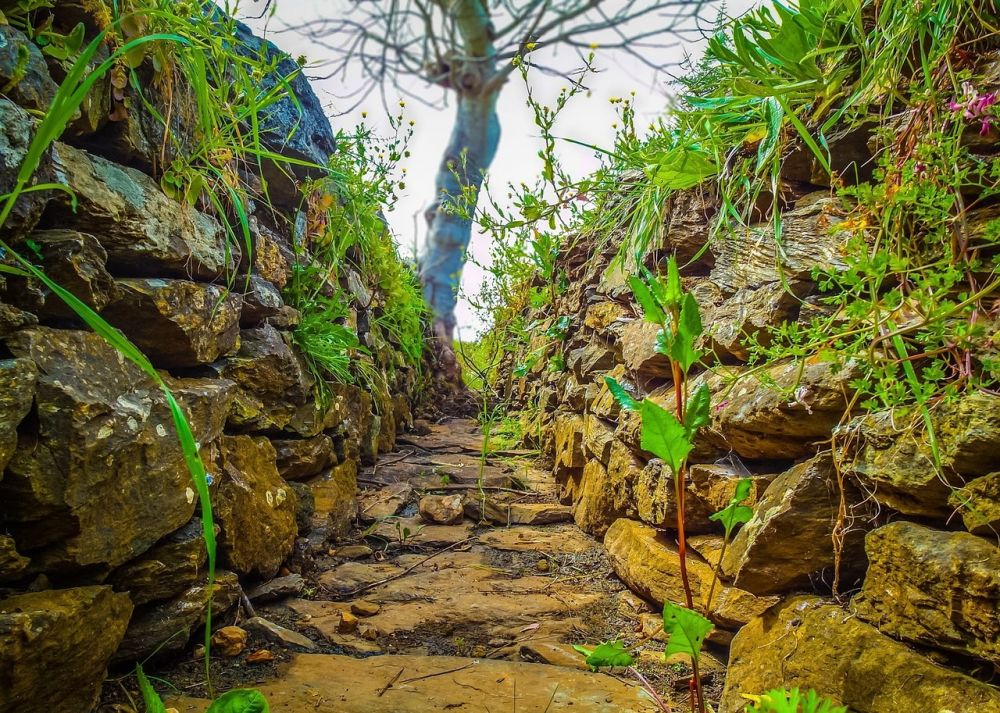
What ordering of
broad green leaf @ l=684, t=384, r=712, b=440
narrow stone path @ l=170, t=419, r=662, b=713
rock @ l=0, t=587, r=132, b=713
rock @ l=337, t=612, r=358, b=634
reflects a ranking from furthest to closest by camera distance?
1. rock @ l=337, t=612, r=358, b=634
2. narrow stone path @ l=170, t=419, r=662, b=713
3. broad green leaf @ l=684, t=384, r=712, b=440
4. rock @ l=0, t=587, r=132, b=713

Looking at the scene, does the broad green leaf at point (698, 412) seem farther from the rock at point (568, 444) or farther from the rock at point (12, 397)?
the rock at point (568, 444)

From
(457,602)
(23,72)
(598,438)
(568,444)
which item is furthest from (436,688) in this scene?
(568,444)

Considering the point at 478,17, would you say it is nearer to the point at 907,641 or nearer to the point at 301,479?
the point at 301,479

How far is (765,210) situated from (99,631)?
2.10 metres

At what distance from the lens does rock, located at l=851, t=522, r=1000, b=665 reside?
871 mm

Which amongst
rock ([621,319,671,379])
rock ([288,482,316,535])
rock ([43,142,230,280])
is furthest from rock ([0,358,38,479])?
rock ([621,319,671,379])

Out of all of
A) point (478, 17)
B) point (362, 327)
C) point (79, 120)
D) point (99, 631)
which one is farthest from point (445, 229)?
point (99, 631)

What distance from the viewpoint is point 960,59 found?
1.18m

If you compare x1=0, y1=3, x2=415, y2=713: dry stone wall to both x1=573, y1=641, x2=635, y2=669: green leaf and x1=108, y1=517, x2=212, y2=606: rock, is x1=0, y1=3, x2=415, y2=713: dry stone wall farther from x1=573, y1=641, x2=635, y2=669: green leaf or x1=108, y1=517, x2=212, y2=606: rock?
x1=573, y1=641, x2=635, y2=669: green leaf

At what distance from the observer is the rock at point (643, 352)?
2.09 meters

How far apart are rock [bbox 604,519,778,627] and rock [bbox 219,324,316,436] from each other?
1.40 meters

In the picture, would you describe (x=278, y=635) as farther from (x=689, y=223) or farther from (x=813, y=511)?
(x=689, y=223)

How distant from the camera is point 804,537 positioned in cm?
123

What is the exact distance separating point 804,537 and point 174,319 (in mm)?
1775
